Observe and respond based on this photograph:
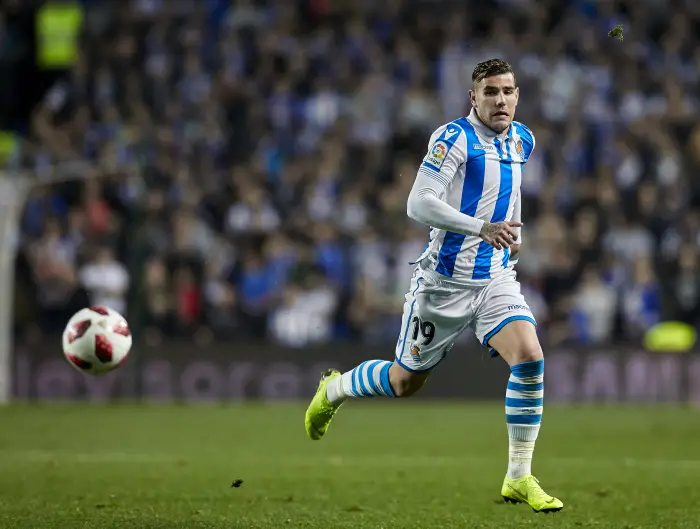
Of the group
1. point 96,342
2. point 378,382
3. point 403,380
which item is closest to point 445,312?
point 403,380

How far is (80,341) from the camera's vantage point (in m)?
8.10

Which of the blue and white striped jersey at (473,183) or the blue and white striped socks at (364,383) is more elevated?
the blue and white striped jersey at (473,183)

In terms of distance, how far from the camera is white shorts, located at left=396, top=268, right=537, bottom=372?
7.16 metres

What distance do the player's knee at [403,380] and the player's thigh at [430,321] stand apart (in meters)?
0.05

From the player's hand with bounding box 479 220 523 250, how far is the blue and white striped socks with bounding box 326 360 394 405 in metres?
1.30

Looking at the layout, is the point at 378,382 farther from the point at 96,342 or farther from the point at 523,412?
the point at 96,342

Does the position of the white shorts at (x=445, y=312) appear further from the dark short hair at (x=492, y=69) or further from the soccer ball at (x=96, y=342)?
the soccer ball at (x=96, y=342)

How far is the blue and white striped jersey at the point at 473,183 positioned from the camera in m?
7.06

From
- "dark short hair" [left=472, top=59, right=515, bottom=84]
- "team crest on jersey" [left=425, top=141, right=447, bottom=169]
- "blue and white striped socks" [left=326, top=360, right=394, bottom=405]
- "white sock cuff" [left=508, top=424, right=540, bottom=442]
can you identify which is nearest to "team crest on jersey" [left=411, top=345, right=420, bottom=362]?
"blue and white striped socks" [left=326, top=360, right=394, bottom=405]

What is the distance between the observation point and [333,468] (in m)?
9.77

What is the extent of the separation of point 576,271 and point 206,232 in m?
4.80

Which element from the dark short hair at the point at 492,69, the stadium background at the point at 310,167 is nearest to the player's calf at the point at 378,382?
the dark short hair at the point at 492,69

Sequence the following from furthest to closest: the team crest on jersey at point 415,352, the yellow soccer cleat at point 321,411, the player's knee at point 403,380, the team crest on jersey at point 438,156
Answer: the yellow soccer cleat at point 321,411 < the player's knee at point 403,380 < the team crest on jersey at point 415,352 < the team crest on jersey at point 438,156

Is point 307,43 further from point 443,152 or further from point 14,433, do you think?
point 443,152
